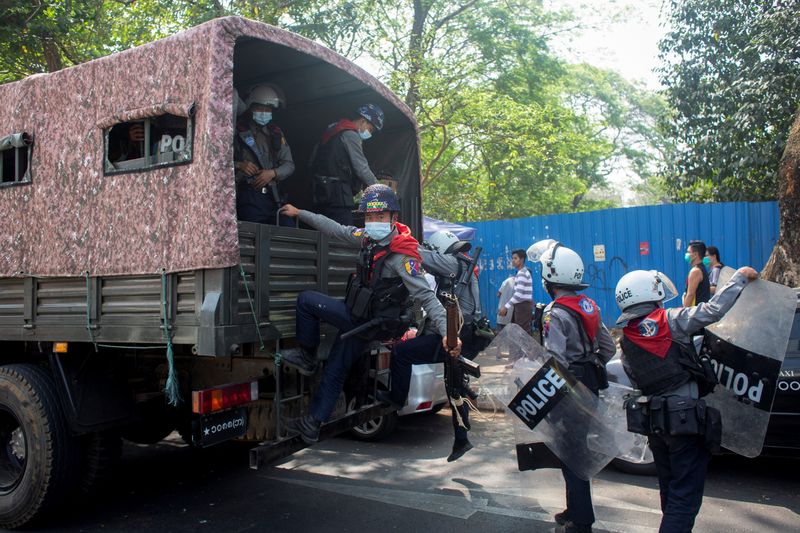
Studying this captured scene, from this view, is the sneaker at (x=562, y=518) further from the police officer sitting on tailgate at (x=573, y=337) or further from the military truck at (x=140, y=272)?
the military truck at (x=140, y=272)

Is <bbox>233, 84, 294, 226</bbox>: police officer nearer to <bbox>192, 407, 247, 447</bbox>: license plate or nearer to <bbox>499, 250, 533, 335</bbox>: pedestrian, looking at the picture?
<bbox>192, 407, 247, 447</bbox>: license plate

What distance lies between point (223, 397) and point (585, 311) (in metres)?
2.25

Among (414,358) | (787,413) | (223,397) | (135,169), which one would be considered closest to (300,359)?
(223,397)

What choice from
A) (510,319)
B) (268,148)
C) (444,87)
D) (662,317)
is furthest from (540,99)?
(662,317)

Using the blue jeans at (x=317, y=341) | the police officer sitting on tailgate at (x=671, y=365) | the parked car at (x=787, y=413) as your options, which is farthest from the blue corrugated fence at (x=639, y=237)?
the blue jeans at (x=317, y=341)

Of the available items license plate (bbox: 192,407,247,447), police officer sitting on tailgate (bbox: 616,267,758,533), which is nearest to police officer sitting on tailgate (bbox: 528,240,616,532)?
police officer sitting on tailgate (bbox: 616,267,758,533)

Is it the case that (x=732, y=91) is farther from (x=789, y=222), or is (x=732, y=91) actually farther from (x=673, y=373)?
(x=673, y=373)

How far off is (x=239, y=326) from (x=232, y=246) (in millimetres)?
457

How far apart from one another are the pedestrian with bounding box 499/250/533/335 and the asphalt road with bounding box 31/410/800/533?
358 cm

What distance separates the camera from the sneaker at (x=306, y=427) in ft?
13.1

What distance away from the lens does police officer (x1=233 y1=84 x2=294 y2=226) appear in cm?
478

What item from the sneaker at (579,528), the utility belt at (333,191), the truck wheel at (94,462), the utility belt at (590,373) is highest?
the utility belt at (333,191)

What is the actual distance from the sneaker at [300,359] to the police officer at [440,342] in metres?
0.66

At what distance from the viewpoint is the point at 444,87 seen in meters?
12.9
